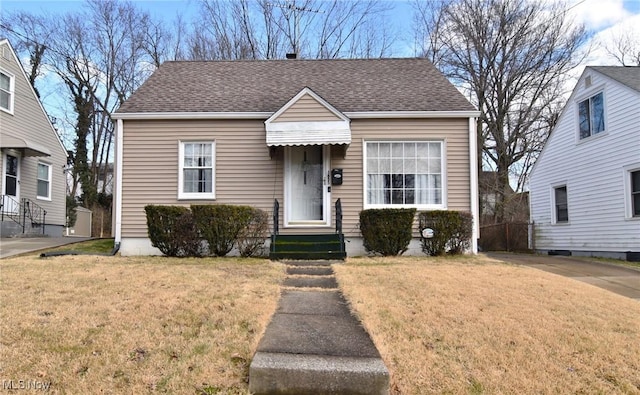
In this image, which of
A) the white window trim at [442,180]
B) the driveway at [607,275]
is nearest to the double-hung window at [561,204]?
the driveway at [607,275]

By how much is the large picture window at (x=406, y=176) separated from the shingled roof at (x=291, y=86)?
3.52ft

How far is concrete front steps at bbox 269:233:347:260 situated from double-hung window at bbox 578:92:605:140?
9.65 meters

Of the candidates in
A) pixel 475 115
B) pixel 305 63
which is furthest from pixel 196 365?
pixel 305 63

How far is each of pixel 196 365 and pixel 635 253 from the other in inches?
497

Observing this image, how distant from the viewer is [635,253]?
39.0 feet

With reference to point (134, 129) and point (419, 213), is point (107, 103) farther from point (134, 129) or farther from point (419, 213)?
point (419, 213)

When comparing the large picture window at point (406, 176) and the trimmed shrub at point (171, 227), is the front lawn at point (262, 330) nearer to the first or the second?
the trimmed shrub at point (171, 227)

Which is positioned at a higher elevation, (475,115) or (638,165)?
(475,115)

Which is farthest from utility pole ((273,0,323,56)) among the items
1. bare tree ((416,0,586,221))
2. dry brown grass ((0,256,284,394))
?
dry brown grass ((0,256,284,394))

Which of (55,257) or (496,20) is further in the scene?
(496,20)

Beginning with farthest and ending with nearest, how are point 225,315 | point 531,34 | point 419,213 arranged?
point 531,34
point 419,213
point 225,315

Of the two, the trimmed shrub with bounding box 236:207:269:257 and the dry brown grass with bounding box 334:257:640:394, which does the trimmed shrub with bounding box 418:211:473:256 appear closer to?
the dry brown grass with bounding box 334:257:640:394

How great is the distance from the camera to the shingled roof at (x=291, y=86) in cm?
1083

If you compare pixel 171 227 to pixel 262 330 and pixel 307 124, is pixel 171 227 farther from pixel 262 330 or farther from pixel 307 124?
pixel 262 330
